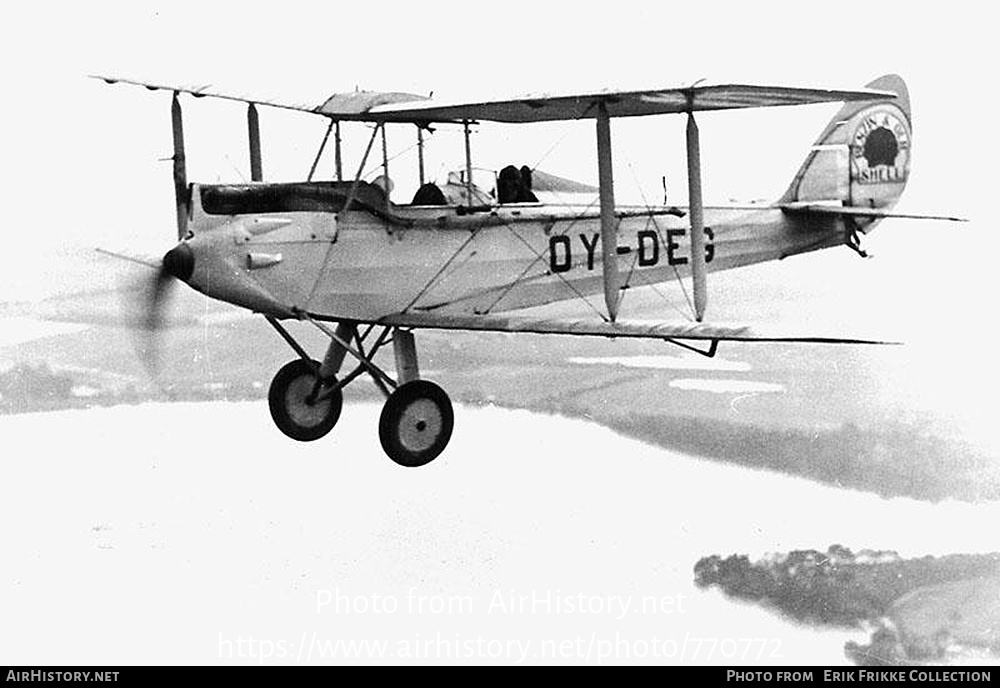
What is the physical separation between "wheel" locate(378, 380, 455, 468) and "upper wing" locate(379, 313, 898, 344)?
45 centimetres

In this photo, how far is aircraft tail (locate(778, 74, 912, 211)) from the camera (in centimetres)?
1309

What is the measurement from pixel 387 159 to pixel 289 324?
194 centimetres

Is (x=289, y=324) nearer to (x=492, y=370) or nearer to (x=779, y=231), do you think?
(x=492, y=370)

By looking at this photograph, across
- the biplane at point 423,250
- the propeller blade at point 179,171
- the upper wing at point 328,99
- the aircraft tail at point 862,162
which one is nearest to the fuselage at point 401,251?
the biplane at point 423,250

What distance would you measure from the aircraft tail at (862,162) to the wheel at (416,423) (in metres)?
3.46

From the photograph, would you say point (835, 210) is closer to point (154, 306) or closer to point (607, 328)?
point (607, 328)

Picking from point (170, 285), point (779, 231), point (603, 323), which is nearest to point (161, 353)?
point (170, 285)

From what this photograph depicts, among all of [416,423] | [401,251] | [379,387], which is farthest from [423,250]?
[416,423]

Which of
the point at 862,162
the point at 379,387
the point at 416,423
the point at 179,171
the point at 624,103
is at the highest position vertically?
the point at 624,103

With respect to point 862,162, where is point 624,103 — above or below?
above

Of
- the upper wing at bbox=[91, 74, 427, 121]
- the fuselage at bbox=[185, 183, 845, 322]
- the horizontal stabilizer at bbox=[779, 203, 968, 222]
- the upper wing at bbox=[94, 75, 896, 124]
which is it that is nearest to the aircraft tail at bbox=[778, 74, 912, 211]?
the horizontal stabilizer at bbox=[779, 203, 968, 222]

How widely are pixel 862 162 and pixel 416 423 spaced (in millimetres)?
4287

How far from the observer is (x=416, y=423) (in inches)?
446

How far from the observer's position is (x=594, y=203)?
12.1 m
